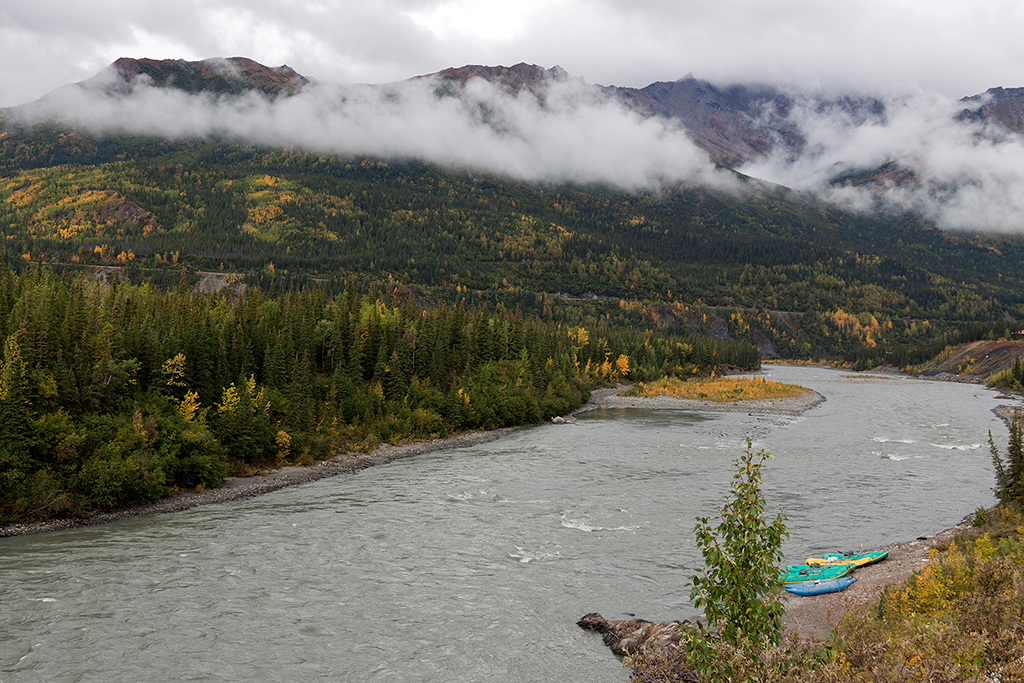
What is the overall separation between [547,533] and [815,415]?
90255 mm

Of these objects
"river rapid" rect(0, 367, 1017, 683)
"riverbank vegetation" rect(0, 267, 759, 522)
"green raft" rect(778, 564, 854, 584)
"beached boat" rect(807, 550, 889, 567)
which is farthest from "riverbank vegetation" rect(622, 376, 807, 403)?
"green raft" rect(778, 564, 854, 584)

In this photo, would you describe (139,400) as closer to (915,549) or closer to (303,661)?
(303,661)

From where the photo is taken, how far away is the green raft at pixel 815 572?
31109 mm

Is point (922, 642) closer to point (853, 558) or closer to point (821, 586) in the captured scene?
point (821, 586)

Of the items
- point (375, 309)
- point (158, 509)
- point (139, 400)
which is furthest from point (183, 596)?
point (375, 309)

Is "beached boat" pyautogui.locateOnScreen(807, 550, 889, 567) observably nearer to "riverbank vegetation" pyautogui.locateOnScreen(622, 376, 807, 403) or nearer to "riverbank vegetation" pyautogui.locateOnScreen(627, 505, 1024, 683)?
"riverbank vegetation" pyautogui.locateOnScreen(627, 505, 1024, 683)

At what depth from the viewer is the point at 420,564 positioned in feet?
114

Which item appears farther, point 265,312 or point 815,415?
point 815,415

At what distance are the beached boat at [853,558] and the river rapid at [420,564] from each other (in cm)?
180

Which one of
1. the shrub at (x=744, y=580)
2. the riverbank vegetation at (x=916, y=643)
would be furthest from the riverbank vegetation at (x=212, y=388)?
the shrub at (x=744, y=580)

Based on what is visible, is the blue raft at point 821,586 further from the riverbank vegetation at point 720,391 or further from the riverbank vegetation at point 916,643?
the riverbank vegetation at point 720,391

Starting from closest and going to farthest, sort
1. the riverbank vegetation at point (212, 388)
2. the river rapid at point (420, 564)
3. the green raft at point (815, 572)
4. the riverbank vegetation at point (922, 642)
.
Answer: the riverbank vegetation at point (922, 642), the river rapid at point (420, 564), the green raft at point (815, 572), the riverbank vegetation at point (212, 388)

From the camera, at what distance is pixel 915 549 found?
34.8 meters

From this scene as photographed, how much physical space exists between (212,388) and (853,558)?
5908cm
